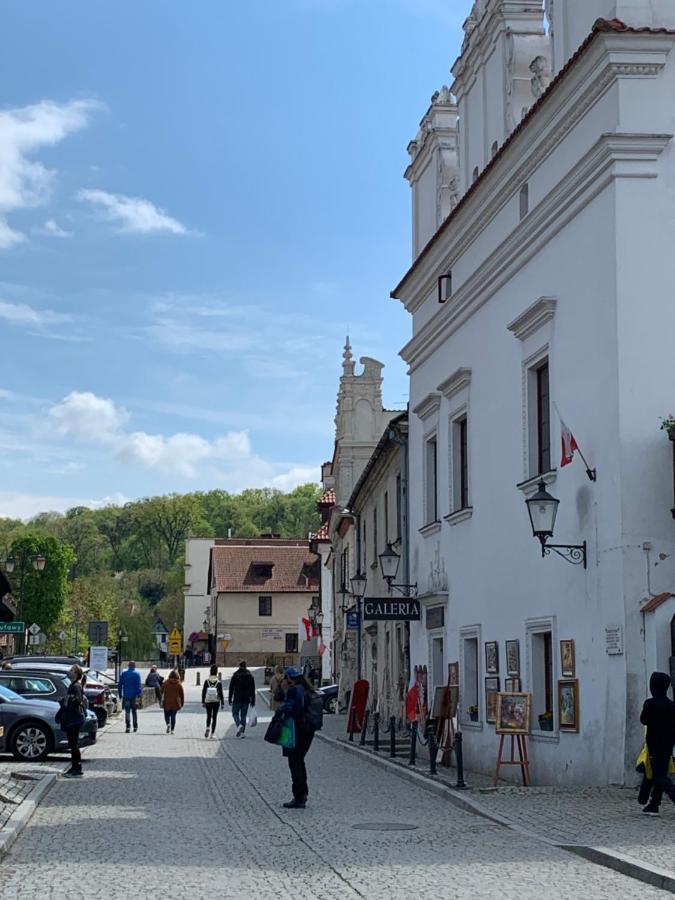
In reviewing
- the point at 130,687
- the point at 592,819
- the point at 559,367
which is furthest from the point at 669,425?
the point at 130,687

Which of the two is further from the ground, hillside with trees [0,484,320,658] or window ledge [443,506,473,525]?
hillside with trees [0,484,320,658]

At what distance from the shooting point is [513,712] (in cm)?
1756

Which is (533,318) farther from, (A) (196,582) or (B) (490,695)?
(A) (196,582)

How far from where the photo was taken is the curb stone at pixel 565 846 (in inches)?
386

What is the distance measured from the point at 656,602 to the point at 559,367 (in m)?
4.07

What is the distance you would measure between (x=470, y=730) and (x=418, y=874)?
11.7 m

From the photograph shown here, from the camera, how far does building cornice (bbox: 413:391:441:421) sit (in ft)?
82.0

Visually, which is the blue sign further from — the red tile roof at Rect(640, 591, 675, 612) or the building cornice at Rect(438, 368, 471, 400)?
the red tile roof at Rect(640, 591, 675, 612)

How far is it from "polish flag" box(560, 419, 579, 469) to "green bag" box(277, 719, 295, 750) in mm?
4924

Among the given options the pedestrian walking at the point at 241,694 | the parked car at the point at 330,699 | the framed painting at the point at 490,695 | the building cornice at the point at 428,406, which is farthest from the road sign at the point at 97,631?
the framed painting at the point at 490,695

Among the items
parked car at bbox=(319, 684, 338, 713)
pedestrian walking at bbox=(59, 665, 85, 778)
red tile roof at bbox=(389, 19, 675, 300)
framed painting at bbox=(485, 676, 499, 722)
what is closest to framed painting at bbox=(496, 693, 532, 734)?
framed painting at bbox=(485, 676, 499, 722)

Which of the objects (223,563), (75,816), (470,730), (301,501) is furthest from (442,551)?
(301,501)

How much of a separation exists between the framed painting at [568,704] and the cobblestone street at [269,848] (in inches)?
76.0

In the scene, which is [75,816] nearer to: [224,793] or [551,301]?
[224,793]
